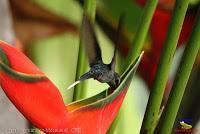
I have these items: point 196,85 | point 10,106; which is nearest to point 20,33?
point 10,106

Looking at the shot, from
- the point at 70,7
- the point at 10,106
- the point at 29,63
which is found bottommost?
the point at 10,106

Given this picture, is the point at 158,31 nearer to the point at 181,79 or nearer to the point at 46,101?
the point at 181,79

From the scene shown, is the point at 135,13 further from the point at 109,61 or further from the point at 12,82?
the point at 12,82

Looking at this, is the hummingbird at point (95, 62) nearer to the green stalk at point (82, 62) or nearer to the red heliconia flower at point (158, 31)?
the green stalk at point (82, 62)

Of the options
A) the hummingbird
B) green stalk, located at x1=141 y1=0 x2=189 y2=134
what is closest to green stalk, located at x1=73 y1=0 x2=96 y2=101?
the hummingbird

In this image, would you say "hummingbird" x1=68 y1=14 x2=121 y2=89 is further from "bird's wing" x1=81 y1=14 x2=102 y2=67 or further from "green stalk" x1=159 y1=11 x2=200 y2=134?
"green stalk" x1=159 y1=11 x2=200 y2=134

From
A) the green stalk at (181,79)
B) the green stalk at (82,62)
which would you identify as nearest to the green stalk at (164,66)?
the green stalk at (181,79)
